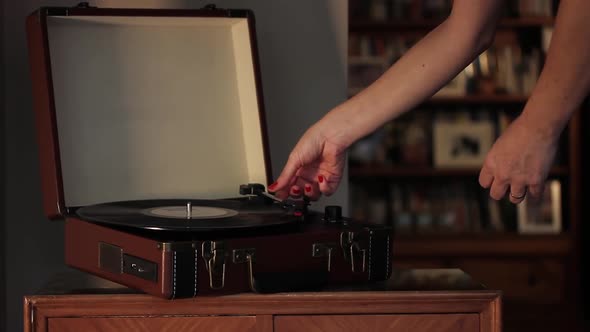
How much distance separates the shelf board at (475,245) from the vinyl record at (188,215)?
2.81 m

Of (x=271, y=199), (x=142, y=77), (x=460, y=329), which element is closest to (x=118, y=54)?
(x=142, y=77)

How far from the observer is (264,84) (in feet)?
7.25

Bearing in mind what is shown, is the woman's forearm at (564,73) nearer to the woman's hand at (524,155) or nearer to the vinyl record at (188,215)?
the woman's hand at (524,155)

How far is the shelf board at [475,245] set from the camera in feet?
15.1

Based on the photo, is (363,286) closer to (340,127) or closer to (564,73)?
(340,127)

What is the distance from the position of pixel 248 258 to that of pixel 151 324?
194 mm

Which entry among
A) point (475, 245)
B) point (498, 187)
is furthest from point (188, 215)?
point (475, 245)

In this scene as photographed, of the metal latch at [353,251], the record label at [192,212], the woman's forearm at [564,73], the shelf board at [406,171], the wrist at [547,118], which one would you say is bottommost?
the shelf board at [406,171]

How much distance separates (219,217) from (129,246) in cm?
17

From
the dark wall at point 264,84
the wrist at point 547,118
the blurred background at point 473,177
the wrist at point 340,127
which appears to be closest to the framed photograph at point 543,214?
the blurred background at point 473,177

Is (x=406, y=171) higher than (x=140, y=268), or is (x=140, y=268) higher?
(x=140, y=268)

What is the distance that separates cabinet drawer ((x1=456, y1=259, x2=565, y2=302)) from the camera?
15.2ft

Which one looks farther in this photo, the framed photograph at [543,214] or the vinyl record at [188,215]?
the framed photograph at [543,214]

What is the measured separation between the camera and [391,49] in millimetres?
4719
